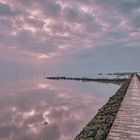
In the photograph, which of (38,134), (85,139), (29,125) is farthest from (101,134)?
(29,125)

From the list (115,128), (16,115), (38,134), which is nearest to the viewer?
(115,128)

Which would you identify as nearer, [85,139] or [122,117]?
[85,139]

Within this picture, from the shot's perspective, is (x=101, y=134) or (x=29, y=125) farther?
(x=29, y=125)

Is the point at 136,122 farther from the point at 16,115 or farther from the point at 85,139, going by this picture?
the point at 16,115

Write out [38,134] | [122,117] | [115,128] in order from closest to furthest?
1. [115,128]
2. [122,117]
3. [38,134]

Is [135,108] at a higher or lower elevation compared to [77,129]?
higher

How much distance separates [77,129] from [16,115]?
7.51 meters

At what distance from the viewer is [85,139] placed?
934 centimetres

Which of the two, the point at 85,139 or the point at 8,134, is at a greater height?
the point at 85,139

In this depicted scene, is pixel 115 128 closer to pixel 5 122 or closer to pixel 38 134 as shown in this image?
pixel 38 134

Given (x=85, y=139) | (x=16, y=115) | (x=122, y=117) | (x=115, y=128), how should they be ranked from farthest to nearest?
(x=16, y=115) < (x=122, y=117) < (x=115, y=128) < (x=85, y=139)

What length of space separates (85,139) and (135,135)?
1752 mm

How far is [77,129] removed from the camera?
17844 mm

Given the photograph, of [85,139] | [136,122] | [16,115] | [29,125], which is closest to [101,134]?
[85,139]
